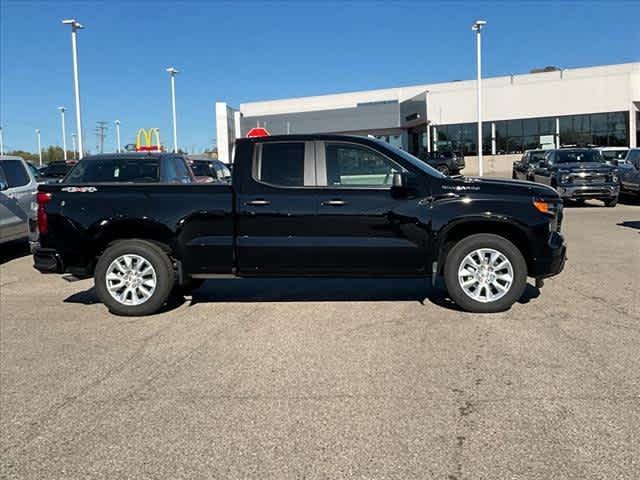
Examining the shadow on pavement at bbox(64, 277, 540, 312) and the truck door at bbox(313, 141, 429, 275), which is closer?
the truck door at bbox(313, 141, 429, 275)

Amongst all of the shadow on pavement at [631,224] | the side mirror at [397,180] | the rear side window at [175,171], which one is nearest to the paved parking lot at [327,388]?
the side mirror at [397,180]

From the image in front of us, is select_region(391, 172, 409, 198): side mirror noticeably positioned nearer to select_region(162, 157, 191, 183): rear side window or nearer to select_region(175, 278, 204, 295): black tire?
select_region(175, 278, 204, 295): black tire

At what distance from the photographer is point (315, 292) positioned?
826cm

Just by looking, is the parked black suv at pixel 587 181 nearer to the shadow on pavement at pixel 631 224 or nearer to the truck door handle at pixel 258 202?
the shadow on pavement at pixel 631 224

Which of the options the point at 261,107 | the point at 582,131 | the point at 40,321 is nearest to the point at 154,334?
the point at 40,321

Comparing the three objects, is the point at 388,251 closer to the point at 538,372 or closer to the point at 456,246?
the point at 456,246

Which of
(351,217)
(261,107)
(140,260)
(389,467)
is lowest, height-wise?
(389,467)

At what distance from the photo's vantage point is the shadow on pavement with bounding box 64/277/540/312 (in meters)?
7.77

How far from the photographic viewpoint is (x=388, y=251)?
6.82 metres

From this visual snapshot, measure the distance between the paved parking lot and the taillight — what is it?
1.06 m

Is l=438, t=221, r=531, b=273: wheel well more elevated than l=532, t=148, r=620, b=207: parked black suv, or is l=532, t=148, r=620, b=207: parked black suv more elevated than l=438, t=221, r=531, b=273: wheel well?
l=532, t=148, r=620, b=207: parked black suv

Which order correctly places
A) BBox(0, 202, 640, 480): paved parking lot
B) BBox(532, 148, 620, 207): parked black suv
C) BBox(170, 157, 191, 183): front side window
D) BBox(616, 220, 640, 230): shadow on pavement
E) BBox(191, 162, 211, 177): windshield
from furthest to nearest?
BBox(532, 148, 620, 207): parked black suv < BBox(191, 162, 211, 177): windshield < BBox(616, 220, 640, 230): shadow on pavement < BBox(170, 157, 191, 183): front side window < BBox(0, 202, 640, 480): paved parking lot

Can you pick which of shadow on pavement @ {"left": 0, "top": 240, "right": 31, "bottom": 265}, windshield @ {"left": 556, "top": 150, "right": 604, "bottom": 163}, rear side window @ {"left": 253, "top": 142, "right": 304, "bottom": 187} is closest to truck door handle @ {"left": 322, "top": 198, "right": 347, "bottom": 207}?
rear side window @ {"left": 253, "top": 142, "right": 304, "bottom": 187}

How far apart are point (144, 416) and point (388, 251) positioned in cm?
334
